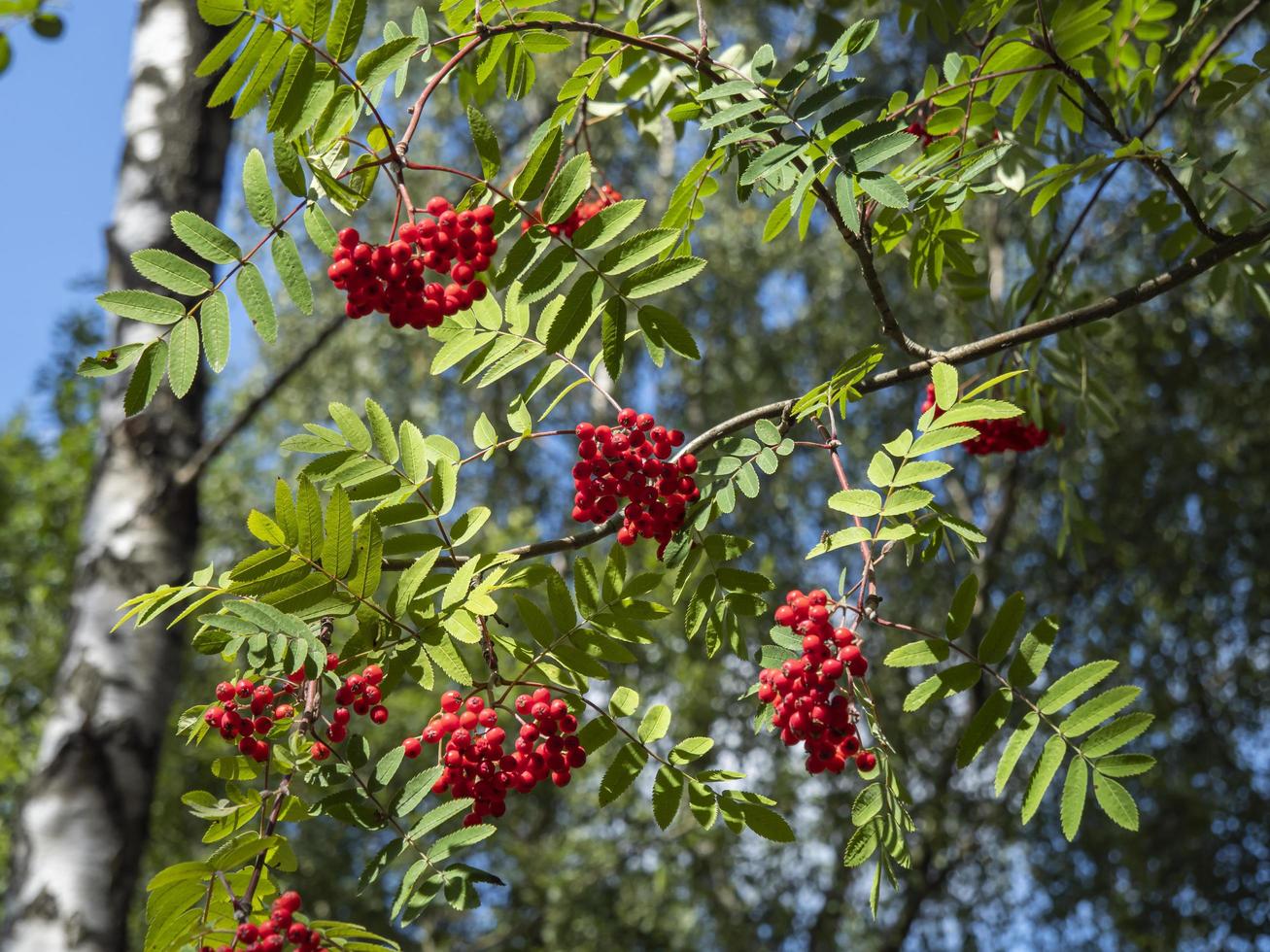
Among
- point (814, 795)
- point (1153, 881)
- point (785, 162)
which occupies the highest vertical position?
point (785, 162)

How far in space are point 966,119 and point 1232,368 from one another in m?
9.73

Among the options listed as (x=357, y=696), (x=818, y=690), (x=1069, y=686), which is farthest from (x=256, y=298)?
(x=1069, y=686)

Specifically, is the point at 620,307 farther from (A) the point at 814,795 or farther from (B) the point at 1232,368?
(B) the point at 1232,368

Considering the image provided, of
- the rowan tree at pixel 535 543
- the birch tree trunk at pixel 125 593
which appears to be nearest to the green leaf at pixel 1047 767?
the rowan tree at pixel 535 543

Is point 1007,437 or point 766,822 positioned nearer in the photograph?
point 766,822

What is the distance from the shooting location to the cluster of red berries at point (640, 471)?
1759mm

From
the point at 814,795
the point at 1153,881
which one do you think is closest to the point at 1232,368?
the point at 1153,881

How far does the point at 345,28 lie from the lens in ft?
5.49

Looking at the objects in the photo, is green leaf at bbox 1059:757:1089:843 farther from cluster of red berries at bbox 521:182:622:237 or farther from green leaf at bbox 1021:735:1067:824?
cluster of red berries at bbox 521:182:622:237

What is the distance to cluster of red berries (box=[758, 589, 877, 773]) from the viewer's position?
5.32 feet

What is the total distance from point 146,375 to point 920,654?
1.20 metres

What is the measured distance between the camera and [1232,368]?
1060 centimetres

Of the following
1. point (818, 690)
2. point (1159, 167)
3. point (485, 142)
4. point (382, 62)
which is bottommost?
point (818, 690)

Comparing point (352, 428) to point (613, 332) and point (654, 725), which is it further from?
point (654, 725)
